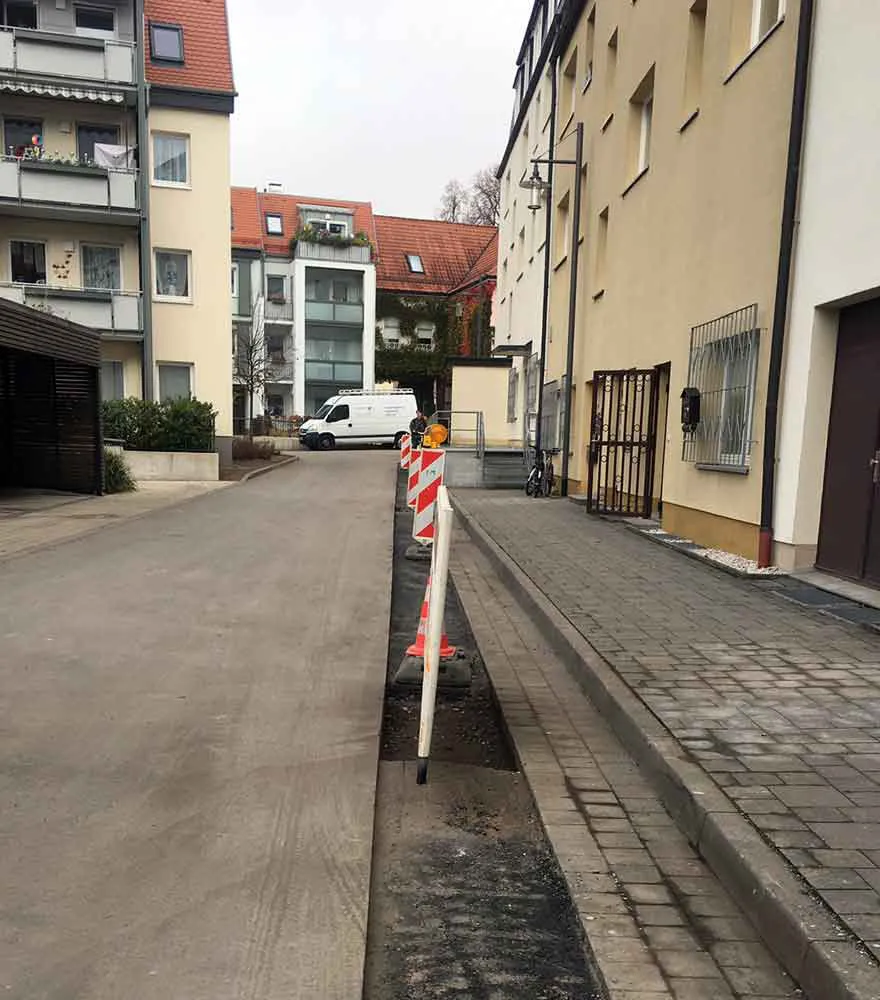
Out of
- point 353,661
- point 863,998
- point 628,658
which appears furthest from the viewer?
point 353,661

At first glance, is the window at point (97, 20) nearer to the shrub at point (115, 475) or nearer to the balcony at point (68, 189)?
the balcony at point (68, 189)

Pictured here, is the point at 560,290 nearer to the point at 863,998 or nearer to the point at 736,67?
the point at 736,67

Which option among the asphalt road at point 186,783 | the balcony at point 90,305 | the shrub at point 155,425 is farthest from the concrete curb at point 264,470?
the asphalt road at point 186,783

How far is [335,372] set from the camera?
44156 millimetres

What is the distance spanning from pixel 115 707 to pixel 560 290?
591 inches

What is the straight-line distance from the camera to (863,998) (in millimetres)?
1964

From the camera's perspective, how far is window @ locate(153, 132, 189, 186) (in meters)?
21.3

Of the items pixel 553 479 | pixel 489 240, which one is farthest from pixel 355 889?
pixel 489 240

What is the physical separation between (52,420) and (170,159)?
31.9 feet

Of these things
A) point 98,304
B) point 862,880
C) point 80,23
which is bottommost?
point 862,880

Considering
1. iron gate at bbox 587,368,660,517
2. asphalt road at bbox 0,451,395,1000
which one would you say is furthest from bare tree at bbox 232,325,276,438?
asphalt road at bbox 0,451,395,1000

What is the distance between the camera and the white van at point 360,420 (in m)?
34.5

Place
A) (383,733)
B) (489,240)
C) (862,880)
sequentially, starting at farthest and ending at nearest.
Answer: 1. (489,240)
2. (383,733)
3. (862,880)

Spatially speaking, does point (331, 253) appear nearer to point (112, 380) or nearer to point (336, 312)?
point (336, 312)
